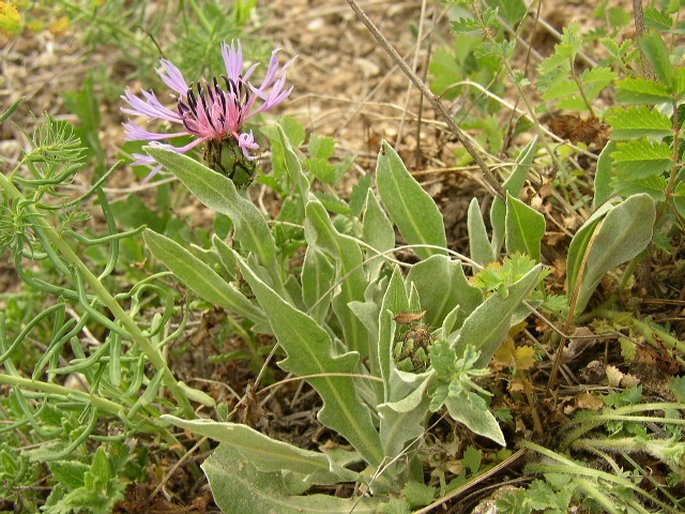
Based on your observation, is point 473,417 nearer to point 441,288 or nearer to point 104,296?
point 441,288

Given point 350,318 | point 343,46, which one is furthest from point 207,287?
point 343,46

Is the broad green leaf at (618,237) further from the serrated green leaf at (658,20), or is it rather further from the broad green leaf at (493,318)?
the serrated green leaf at (658,20)

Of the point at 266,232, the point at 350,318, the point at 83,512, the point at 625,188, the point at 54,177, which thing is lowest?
the point at 83,512

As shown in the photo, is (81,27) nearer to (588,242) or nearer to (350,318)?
(350,318)

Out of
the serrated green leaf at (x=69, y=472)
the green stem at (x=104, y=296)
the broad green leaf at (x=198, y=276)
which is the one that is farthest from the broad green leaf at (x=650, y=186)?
the serrated green leaf at (x=69, y=472)

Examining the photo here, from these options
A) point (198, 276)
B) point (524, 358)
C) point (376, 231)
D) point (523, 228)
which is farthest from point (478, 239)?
point (198, 276)

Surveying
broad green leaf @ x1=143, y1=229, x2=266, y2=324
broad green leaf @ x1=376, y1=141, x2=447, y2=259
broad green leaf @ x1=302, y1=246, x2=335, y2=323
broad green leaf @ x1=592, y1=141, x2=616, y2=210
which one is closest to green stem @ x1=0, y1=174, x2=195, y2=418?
broad green leaf @ x1=143, y1=229, x2=266, y2=324
